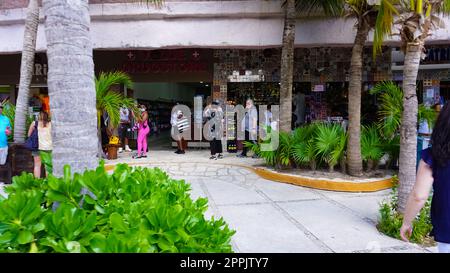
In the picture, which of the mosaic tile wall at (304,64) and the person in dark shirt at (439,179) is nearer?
the person in dark shirt at (439,179)

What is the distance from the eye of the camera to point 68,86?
288cm

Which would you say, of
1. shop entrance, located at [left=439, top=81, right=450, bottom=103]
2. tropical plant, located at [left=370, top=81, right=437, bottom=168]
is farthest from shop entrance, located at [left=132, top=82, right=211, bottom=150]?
shop entrance, located at [left=439, top=81, right=450, bottom=103]

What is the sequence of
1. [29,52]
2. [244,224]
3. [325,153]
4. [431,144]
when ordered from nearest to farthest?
[431,144], [244,224], [325,153], [29,52]

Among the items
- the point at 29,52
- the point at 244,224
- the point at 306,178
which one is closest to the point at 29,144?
the point at 29,52

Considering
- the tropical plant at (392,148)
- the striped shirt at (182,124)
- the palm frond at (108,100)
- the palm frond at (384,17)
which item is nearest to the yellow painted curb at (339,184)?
the tropical plant at (392,148)

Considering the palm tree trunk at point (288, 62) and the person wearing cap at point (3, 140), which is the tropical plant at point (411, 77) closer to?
the palm tree trunk at point (288, 62)

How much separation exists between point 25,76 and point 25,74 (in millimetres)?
→ 48

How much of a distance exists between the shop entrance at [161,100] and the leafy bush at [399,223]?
970cm

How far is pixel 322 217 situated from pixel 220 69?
8.18 metres

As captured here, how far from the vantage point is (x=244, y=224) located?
18.3ft

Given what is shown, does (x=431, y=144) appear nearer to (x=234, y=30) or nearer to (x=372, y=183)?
(x=372, y=183)

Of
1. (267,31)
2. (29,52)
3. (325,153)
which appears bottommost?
(325,153)

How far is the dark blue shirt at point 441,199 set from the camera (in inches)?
98.5

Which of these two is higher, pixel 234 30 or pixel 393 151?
pixel 234 30
